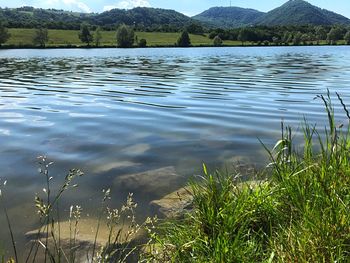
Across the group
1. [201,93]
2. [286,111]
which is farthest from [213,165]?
[201,93]

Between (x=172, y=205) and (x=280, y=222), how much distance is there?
262cm

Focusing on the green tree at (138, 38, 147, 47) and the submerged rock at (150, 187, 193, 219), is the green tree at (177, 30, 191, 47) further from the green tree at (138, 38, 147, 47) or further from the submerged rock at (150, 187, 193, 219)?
the submerged rock at (150, 187, 193, 219)

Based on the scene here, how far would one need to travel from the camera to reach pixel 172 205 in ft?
24.2

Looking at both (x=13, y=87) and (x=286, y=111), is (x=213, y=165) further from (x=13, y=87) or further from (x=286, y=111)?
(x=13, y=87)

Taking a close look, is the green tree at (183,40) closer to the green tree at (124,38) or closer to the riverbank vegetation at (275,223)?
the green tree at (124,38)

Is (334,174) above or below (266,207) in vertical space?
above

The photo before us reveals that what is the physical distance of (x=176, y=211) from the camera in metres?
6.91

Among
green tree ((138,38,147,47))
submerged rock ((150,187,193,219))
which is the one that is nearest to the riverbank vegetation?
submerged rock ((150,187,193,219))

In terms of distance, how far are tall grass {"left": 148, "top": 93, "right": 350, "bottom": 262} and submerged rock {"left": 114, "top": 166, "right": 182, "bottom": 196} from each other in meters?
2.73

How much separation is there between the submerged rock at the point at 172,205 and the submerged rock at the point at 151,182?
0.56 m

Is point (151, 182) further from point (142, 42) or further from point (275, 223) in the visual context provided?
point (142, 42)

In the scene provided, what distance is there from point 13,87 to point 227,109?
63.3 ft

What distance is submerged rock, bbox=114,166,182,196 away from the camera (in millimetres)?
8789

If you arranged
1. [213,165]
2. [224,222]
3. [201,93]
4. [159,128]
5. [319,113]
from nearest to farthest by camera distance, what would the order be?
[224,222] < [213,165] < [159,128] < [319,113] < [201,93]
